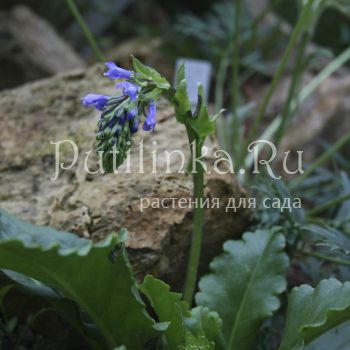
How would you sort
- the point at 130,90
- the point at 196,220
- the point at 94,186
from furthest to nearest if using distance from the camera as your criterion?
1. the point at 94,186
2. the point at 196,220
3. the point at 130,90

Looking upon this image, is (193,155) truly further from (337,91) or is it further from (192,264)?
(337,91)

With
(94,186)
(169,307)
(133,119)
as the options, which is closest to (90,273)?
(169,307)

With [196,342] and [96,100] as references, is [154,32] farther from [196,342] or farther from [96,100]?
[196,342]

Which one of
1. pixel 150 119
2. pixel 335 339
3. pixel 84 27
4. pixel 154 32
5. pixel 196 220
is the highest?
pixel 154 32

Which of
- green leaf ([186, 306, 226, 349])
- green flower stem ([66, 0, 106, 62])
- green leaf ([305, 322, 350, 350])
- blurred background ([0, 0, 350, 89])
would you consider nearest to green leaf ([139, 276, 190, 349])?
green leaf ([186, 306, 226, 349])

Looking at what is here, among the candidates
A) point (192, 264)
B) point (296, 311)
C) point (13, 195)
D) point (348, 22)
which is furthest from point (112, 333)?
point (348, 22)

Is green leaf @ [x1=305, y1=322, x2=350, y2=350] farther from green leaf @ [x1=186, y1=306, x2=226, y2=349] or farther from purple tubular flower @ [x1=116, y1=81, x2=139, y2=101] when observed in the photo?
purple tubular flower @ [x1=116, y1=81, x2=139, y2=101]
